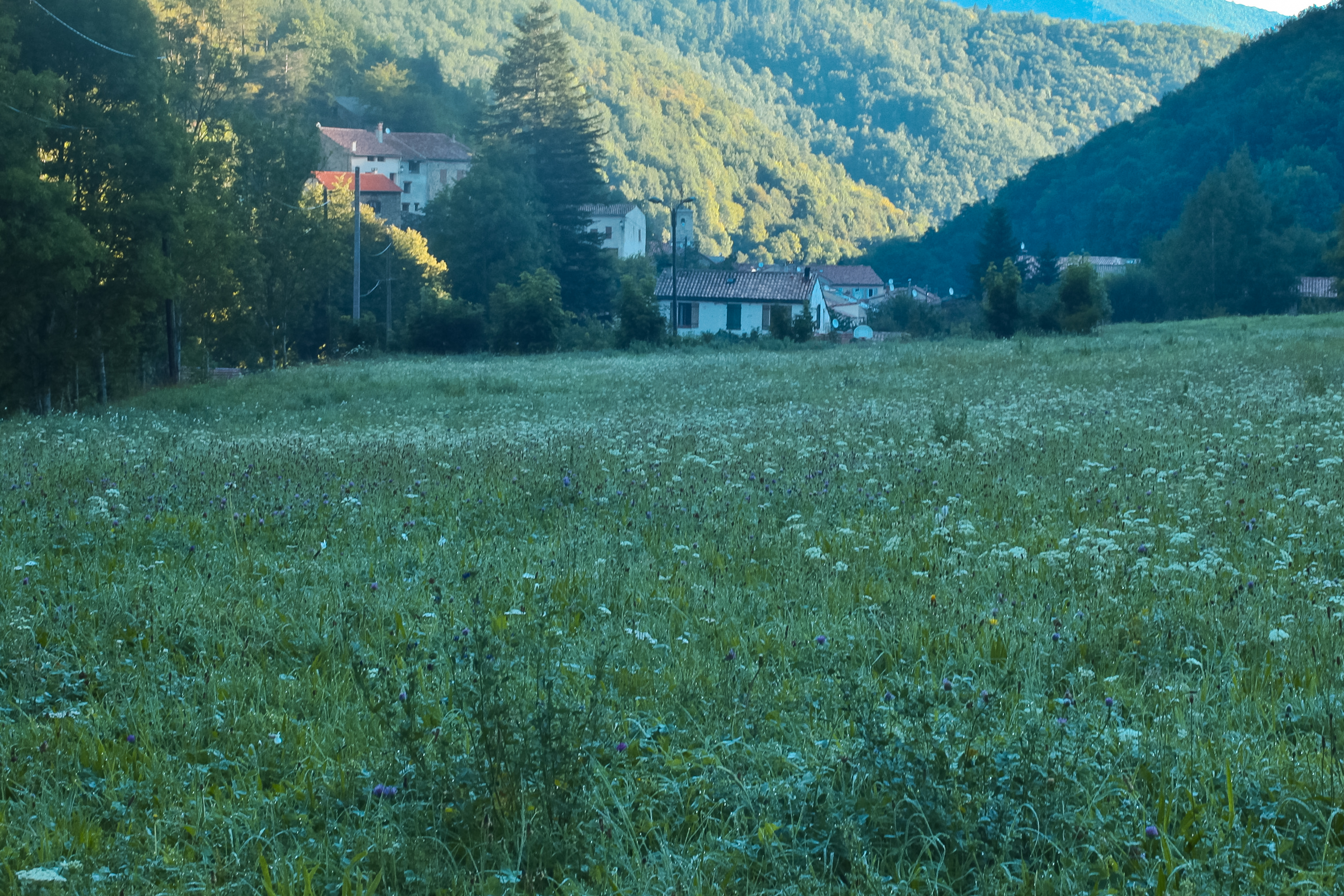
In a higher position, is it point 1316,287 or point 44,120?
point 1316,287

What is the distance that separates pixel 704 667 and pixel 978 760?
1491 mm

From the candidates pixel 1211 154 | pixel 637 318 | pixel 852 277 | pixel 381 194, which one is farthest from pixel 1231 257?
pixel 381 194

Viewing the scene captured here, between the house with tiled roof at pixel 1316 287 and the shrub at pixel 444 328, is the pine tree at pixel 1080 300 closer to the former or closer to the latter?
the shrub at pixel 444 328

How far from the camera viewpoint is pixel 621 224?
10519 centimetres

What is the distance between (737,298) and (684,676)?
7309 centimetres

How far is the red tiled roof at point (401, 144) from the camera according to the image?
97.9 meters

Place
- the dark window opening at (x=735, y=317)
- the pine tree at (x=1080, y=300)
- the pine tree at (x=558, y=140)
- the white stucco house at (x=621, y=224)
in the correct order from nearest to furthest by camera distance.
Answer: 1. the pine tree at (x=1080, y=300)
2. the pine tree at (x=558, y=140)
3. the dark window opening at (x=735, y=317)
4. the white stucco house at (x=621, y=224)

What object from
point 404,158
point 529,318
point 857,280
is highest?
point 404,158

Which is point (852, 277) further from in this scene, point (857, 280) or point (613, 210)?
point (613, 210)

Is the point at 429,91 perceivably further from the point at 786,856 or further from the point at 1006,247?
the point at 786,856

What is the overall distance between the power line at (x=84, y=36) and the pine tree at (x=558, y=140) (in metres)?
42.4

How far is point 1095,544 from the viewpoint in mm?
5770

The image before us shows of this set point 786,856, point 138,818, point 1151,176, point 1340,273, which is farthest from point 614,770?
point 1151,176

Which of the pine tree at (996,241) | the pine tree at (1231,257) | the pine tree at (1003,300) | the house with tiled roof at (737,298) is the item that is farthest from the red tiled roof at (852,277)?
the pine tree at (1003,300)
